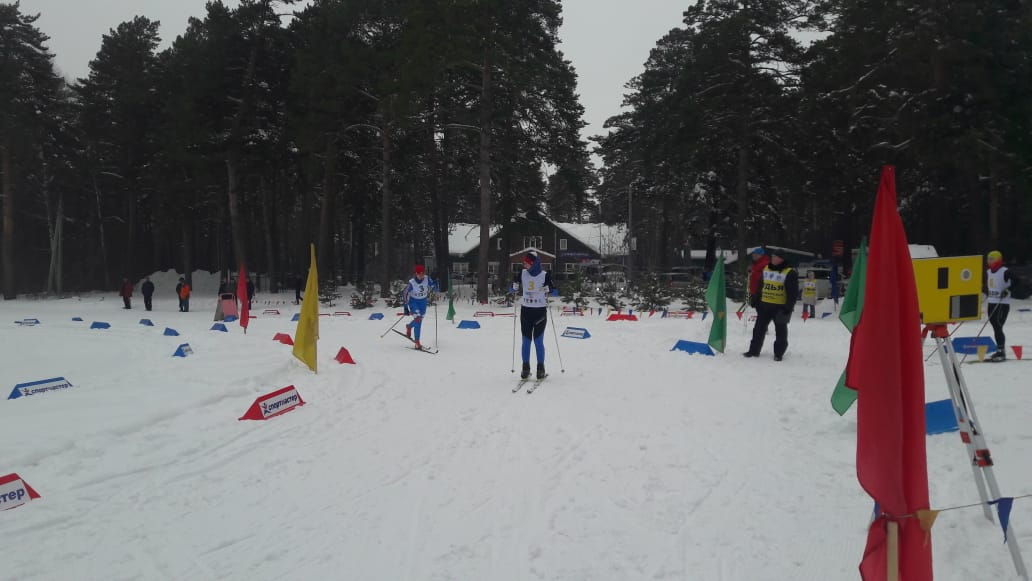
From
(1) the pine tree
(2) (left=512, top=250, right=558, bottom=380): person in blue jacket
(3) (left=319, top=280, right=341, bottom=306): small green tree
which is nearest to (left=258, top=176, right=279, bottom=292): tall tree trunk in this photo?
(3) (left=319, top=280, right=341, bottom=306): small green tree

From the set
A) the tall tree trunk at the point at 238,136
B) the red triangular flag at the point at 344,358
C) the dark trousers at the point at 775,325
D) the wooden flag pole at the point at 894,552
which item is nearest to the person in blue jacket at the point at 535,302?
the red triangular flag at the point at 344,358

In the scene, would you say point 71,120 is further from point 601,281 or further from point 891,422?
point 891,422

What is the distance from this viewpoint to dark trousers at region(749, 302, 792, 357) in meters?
10.6

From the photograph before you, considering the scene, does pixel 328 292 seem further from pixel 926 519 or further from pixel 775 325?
pixel 926 519

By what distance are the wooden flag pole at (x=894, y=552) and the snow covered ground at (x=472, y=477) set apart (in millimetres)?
1102

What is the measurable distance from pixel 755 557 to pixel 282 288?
139ft

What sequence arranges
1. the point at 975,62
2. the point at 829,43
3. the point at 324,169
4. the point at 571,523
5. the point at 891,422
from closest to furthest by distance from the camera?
the point at 891,422
the point at 571,523
the point at 975,62
the point at 829,43
the point at 324,169

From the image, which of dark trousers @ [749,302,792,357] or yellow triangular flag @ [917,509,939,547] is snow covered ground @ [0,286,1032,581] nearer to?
dark trousers @ [749,302,792,357]

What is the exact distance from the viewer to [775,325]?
1076cm

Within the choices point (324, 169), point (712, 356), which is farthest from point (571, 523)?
point (324, 169)

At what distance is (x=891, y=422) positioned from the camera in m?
2.52

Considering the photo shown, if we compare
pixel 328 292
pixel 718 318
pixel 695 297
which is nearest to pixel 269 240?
pixel 328 292

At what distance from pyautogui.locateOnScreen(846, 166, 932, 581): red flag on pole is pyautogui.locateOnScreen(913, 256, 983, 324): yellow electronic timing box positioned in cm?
117

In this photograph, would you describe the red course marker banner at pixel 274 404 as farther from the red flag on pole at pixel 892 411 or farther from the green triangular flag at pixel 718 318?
the green triangular flag at pixel 718 318
